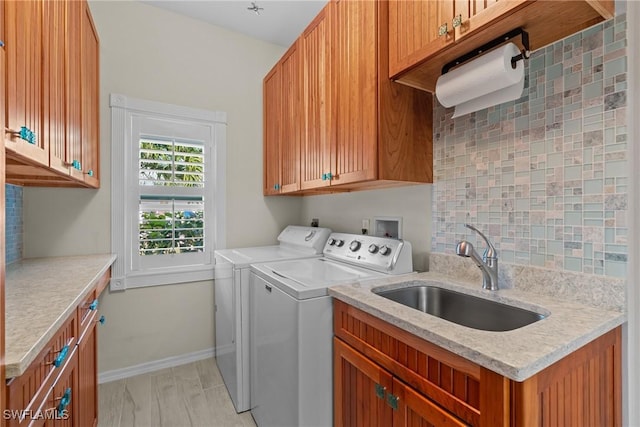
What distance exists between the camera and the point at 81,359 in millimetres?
1294

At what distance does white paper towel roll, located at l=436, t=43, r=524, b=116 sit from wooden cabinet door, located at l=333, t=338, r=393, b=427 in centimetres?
112

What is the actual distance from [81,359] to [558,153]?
211cm

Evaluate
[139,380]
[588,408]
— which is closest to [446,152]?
[588,408]

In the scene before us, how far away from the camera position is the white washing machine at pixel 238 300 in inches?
74.2

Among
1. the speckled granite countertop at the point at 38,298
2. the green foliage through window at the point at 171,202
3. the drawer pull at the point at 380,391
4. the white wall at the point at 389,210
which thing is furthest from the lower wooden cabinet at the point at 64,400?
the white wall at the point at 389,210

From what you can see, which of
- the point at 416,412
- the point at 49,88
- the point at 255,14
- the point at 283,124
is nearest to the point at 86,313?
the point at 49,88

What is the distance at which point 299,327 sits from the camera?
1.31m

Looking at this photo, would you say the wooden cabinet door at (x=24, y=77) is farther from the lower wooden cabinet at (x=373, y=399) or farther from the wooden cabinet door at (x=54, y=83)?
the lower wooden cabinet at (x=373, y=399)

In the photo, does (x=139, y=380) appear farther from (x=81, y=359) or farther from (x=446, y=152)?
(x=446, y=152)

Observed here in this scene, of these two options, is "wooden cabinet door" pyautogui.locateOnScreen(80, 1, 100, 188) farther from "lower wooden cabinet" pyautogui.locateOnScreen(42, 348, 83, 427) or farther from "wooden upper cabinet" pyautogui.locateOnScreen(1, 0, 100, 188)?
"lower wooden cabinet" pyautogui.locateOnScreen(42, 348, 83, 427)

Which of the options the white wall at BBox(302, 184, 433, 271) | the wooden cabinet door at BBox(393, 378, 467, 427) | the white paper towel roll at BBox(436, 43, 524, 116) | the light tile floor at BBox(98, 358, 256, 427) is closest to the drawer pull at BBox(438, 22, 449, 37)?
the white paper towel roll at BBox(436, 43, 524, 116)

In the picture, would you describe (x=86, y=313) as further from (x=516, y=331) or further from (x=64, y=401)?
(x=516, y=331)

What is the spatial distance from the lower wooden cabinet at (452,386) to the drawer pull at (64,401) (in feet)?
3.27

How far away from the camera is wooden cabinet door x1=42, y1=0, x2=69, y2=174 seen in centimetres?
115
